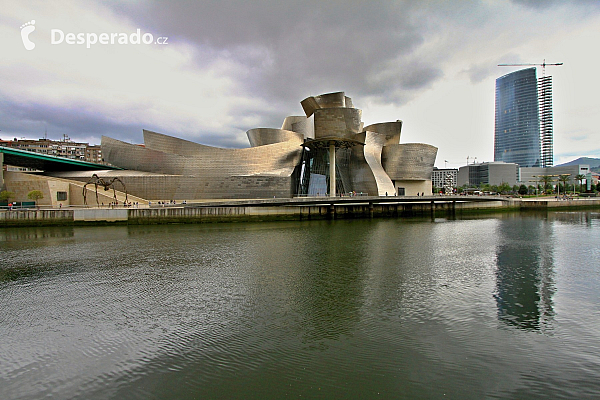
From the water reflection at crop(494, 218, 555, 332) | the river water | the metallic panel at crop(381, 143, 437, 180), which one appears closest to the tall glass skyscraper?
the metallic panel at crop(381, 143, 437, 180)

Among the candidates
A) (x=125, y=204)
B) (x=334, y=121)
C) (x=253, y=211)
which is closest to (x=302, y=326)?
(x=253, y=211)

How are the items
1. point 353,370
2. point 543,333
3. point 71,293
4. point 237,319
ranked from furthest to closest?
point 71,293 < point 237,319 < point 543,333 < point 353,370

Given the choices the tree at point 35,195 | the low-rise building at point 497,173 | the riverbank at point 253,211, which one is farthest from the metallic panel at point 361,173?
the low-rise building at point 497,173

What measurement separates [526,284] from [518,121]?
523ft

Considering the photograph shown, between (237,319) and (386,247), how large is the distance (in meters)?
9.54

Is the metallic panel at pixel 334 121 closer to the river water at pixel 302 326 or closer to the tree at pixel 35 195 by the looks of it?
the river water at pixel 302 326

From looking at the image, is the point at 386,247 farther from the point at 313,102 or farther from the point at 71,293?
the point at 313,102

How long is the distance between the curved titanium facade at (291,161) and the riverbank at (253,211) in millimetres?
3773

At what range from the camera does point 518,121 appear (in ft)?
449

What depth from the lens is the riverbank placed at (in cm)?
2295

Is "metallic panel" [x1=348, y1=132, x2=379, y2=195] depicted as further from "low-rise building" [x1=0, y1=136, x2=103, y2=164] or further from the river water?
"low-rise building" [x1=0, y1=136, x2=103, y2=164]

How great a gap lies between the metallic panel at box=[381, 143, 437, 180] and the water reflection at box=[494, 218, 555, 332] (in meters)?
26.3

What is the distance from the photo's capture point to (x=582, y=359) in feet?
15.5

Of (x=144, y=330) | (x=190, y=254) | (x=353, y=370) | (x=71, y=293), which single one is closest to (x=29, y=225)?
(x=190, y=254)
